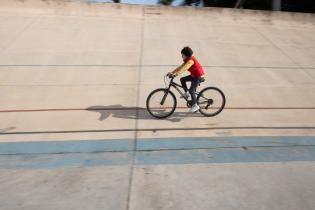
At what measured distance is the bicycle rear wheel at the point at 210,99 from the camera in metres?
10.1

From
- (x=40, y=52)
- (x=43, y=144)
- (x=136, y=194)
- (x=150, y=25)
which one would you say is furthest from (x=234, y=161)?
(x=150, y=25)

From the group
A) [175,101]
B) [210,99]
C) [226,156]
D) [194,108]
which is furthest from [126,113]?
[226,156]

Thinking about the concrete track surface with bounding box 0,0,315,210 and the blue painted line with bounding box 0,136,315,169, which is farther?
the blue painted line with bounding box 0,136,315,169

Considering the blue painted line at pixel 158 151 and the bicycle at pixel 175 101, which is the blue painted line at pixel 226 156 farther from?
the bicycle at pixel 175 101

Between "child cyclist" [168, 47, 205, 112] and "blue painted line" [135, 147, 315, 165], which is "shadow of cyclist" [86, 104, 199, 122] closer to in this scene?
"child cyclist" [168, 47, 205, 112]

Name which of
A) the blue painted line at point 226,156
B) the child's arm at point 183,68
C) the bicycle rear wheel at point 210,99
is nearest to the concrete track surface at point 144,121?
the blue painted line at point 226,156

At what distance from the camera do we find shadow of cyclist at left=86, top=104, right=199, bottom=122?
32.9 ft

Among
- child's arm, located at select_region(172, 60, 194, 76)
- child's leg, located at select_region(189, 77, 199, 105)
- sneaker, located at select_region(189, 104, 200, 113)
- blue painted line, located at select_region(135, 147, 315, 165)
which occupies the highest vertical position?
child's arm, located at select_region(172, 60, 194, 76)

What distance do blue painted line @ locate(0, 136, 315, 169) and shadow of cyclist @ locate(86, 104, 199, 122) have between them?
1.29 m

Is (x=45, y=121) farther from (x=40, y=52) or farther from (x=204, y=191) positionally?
(x=40, y=52)

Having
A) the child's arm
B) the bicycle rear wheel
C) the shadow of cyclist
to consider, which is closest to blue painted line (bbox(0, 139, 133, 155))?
the shadow of cyclist

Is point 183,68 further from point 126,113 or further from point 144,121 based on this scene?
point 126,113

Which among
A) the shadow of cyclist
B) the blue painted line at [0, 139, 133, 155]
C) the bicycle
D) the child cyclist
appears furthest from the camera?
the shadow of cyclist

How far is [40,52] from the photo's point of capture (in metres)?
14.4
